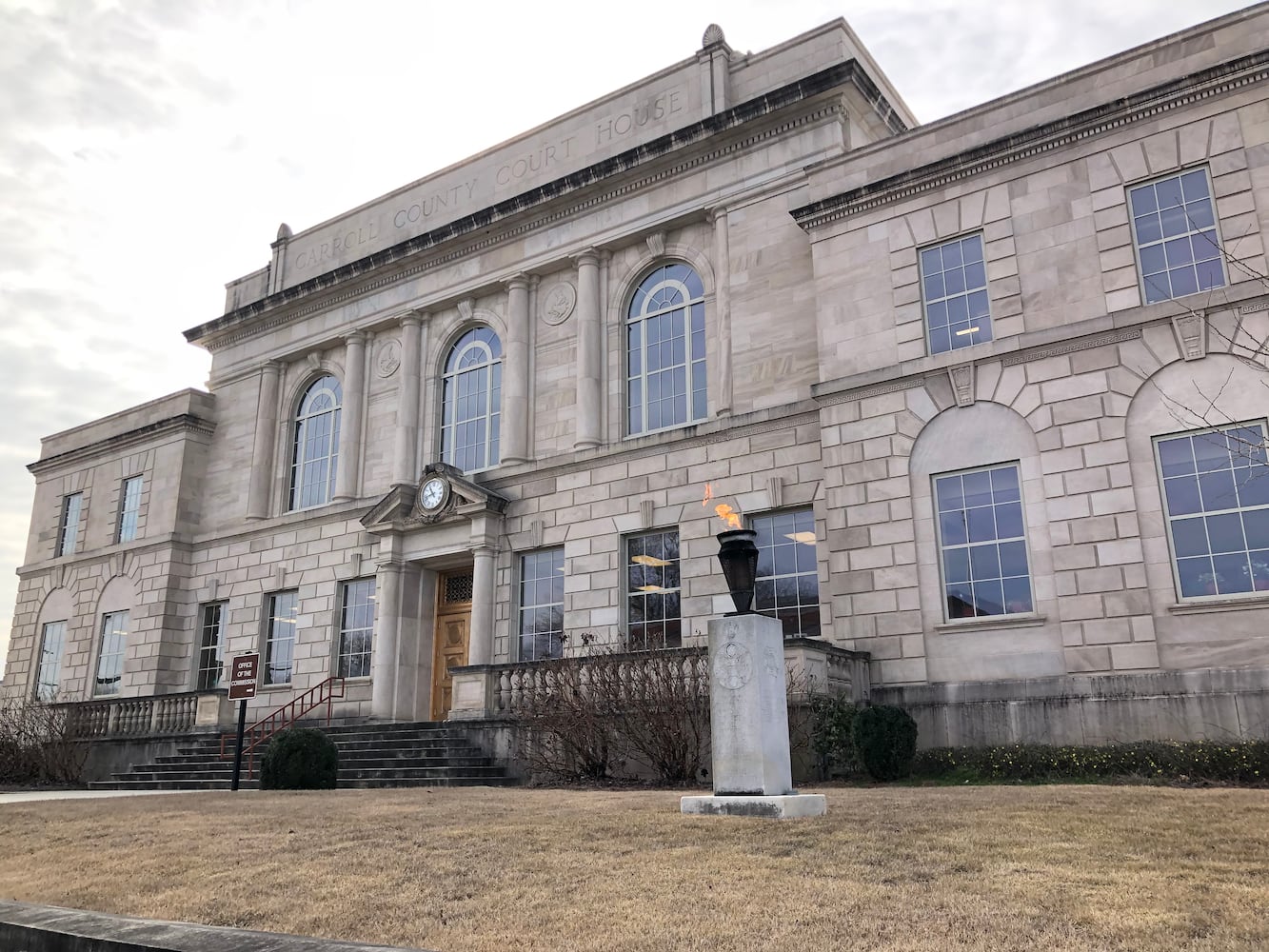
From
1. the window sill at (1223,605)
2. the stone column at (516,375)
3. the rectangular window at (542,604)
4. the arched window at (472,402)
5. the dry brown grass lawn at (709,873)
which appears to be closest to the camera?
the dry brown grass lawn at (709,873)

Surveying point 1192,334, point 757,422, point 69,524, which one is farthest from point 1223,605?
point 69,524

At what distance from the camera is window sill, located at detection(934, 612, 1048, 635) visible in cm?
1622

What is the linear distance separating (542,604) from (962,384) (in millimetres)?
10659

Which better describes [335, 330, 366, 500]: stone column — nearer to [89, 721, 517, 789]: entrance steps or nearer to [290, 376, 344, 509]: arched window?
[290, 376, 344, 509]: arched window

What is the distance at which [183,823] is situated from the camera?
1111cm

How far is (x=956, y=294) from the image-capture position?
18594 millimetres

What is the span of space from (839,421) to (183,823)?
12625mm

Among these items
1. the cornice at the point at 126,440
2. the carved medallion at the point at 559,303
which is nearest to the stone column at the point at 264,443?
the cornice at the point at 126,440

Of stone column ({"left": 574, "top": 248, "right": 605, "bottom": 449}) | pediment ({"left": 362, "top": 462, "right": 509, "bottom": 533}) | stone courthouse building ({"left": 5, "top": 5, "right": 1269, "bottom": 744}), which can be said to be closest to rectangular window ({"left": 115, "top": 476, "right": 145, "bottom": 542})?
stone courthouse building ({"left": 5, "top": 5, "right": 1269, "bottom": 744})

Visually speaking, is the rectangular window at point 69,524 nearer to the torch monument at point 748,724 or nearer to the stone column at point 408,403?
the stone column at point 408,403

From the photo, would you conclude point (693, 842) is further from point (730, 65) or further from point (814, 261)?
point (730, 65)

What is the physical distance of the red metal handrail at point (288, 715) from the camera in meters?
22.6

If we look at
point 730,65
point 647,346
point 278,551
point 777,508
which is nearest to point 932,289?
point 777,508

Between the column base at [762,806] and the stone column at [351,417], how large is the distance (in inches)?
786
